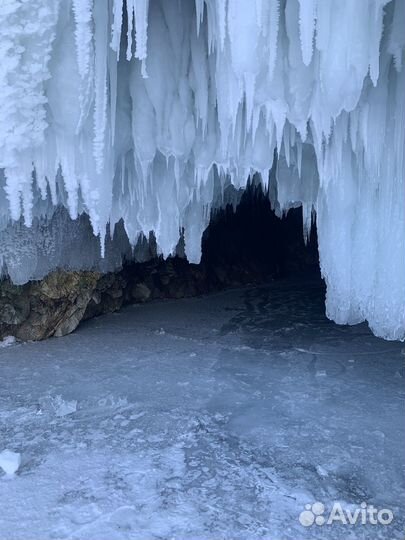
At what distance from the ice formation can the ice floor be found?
2.65 ft

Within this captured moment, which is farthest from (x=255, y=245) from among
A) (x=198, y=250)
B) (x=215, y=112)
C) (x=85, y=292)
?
(x=215, y=112)

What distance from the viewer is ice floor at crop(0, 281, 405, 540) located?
2533 mm

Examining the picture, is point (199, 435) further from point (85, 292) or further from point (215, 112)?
point (85, 292)

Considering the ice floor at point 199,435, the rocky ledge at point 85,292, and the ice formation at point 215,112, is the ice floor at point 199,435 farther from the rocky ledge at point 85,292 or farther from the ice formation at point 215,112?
the ice formation at point 215,112

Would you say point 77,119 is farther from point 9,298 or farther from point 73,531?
point 9,298

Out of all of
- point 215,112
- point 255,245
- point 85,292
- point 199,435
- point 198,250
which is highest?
point 215,112

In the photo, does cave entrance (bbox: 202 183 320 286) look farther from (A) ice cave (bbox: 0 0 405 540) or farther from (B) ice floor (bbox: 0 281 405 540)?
(A) ice cave (bbox: 0 0 405 540)

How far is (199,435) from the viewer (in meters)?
3.37

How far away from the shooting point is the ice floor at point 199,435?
2.53 metres

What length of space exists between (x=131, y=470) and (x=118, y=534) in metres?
0.55

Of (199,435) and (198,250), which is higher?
(198,250)

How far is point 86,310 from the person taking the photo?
6.64 metres

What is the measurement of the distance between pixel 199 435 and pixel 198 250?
2072mm

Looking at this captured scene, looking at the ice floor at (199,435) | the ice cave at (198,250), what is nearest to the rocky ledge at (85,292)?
the ice cave at (198,250)
